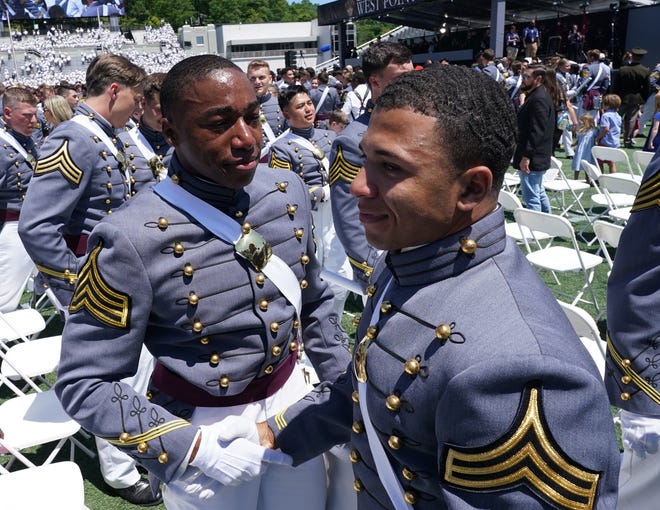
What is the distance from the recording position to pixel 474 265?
46.9 inches

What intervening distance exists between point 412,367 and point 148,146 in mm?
3964

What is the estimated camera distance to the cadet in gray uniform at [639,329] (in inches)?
76.7

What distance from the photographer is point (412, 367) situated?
1149mm

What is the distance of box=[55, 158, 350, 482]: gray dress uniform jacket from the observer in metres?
1.62

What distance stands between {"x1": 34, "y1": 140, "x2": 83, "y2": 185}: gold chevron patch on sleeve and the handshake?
78.5 inches

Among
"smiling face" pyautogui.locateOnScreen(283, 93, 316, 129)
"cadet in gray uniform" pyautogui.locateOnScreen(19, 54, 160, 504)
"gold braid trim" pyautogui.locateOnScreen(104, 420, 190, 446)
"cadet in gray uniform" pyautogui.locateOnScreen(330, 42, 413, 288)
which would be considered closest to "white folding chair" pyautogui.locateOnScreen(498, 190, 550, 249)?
"smiling face" pyautogui.locateOnScreen(283, 93, 316, 129)

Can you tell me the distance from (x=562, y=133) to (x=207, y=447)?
1270 cm

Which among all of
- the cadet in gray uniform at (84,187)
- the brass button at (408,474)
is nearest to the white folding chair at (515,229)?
the cadet in gray uniform at (84,187)

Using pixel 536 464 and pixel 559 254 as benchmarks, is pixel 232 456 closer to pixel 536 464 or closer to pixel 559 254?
pixel 536 464

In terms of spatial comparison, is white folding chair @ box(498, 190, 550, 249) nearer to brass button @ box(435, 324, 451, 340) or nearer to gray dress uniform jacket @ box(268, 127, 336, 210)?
gray dress uniform jacket @ box(268, 127, 336, 210)

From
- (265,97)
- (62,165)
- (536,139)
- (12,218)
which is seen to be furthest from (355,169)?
(265,97)

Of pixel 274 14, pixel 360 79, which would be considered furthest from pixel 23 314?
pixel 274 14

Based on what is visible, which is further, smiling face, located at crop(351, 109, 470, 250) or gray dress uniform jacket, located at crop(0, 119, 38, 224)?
gray dress uniform jacket, located at crop(0, 119, 38, 224)

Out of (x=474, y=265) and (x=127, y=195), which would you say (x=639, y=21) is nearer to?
(x=127, y=195)
